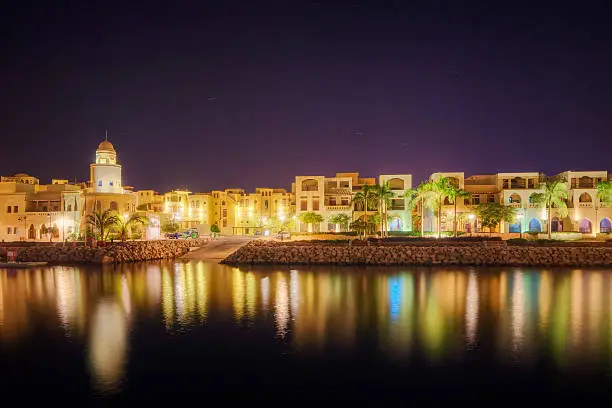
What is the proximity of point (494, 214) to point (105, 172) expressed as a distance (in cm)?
4636

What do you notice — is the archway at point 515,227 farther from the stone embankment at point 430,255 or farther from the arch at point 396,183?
the stone embankment at point 430,255

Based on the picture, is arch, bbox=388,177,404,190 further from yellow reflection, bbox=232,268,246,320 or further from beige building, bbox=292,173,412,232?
yellow reflection, bbox=232,268,246,320

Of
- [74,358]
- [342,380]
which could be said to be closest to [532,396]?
[342,380]

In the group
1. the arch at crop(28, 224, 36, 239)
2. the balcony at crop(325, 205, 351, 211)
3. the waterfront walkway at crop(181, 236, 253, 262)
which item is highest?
the balcony at crop(325, 205, 351, 211)

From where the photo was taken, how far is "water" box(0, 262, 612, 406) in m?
12.7

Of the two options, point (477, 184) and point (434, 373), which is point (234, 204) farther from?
point (434, 373)

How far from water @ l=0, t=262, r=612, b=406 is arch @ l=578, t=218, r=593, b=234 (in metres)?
27.6

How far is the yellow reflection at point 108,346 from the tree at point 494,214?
132 ft

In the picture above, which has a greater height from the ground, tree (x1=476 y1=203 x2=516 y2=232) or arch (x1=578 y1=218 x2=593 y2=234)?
tree (x1=476 y1=203 x2=516 y2=232)

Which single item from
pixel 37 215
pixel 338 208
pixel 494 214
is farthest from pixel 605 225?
pixel 37 215

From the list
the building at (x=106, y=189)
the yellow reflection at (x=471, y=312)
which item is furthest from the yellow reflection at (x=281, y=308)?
the building at (x=106, y=189)

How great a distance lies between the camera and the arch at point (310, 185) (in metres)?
60.5

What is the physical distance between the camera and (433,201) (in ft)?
162

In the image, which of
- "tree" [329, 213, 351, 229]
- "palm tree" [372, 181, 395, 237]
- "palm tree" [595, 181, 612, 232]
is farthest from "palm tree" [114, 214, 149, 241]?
"palm tree" [595, 181, 612, 232]
